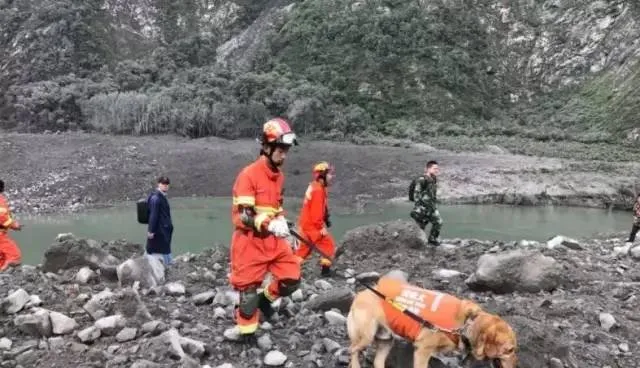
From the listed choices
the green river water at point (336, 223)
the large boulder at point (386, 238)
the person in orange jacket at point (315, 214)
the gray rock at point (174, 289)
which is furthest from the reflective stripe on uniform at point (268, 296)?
the green river water at point (336, 223)

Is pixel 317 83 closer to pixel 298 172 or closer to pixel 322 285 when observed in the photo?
pixel 298 172

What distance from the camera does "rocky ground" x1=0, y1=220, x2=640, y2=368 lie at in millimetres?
4789

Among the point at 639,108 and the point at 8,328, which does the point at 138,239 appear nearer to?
the point at 8,328

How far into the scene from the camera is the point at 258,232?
507 cm

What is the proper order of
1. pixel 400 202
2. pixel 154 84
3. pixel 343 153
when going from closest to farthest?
pixel 400 202
pixel 343 153
pixel 154 84

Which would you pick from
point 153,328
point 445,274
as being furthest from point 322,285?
point 153,328

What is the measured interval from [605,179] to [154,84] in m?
33.2

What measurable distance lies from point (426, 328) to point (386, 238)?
584cm

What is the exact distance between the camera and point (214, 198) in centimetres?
2964

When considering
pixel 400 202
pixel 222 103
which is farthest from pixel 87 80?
pixel 400 202

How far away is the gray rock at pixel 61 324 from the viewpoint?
5129 mm

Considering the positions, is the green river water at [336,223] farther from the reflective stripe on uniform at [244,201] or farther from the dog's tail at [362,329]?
the dog's tail at [362,329]

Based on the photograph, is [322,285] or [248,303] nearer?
[248,303]

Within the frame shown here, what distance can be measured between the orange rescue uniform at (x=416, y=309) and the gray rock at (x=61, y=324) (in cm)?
264
